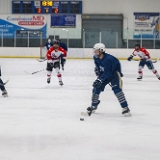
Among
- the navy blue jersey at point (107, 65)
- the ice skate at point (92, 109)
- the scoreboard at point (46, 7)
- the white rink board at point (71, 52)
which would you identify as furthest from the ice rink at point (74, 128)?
the scoreboard at point (46, 7)

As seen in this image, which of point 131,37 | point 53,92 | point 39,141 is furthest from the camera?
point 131,37

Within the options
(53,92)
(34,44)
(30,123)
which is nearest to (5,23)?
(34,44)

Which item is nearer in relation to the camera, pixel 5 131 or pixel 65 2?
pixel 5 131

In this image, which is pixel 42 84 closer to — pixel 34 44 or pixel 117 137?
pixel 117 137

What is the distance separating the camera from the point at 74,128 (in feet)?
19.5

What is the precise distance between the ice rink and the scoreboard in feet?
68.9

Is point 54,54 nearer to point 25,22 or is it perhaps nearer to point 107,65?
point 107,65

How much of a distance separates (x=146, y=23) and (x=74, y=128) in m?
25.9

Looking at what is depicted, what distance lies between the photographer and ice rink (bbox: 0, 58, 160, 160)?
451cm

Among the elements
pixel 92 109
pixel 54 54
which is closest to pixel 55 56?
pixel 54 54

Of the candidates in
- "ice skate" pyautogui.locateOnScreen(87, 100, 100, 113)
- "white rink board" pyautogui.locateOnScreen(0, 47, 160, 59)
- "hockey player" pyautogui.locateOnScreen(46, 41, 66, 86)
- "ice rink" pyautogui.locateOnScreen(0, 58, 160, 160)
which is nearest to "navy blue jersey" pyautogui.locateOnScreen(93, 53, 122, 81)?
"ice skate" pyautogui.locateOnScreen(87, 100, 100, 113)

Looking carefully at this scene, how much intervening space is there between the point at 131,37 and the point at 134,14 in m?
2.41

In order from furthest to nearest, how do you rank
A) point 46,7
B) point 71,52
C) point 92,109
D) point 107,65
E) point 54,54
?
point 46,7, point 71,52, point 54,54, point 92,109, point 107,65

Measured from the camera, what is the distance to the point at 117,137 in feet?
17.5
